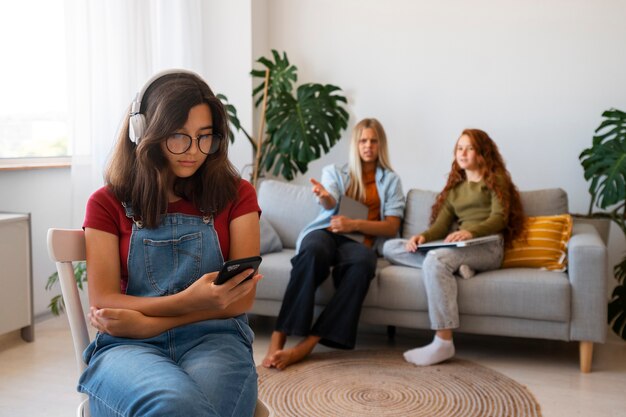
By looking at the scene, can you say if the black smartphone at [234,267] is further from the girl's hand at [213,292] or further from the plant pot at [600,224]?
the plant pot at [600,224]

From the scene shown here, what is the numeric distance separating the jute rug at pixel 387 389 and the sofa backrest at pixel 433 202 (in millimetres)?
759

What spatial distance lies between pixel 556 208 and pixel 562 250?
0.33m

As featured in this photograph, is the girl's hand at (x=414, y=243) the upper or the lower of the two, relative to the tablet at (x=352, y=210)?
lower

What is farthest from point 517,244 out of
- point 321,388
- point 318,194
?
point 321,388

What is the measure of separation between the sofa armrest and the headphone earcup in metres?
2.12

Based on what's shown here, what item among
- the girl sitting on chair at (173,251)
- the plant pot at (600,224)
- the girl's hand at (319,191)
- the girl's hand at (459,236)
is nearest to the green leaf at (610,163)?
the plant pot at (600,224)

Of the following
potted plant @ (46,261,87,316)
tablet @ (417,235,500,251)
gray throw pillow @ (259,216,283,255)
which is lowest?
potted plant @ (46,261,87,316)

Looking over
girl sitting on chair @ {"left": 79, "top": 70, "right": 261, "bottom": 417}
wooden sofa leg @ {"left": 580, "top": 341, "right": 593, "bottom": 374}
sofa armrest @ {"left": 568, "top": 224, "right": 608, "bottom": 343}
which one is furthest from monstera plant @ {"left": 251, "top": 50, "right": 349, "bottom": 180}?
girl sitting on chair @ {"left": 79, "top": 70, "right": 261, "bottom": 417}

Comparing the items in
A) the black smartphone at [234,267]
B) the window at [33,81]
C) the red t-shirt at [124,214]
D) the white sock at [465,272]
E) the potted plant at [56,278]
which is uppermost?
the window at [33,81]

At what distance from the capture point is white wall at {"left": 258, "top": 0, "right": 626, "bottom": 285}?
395 cm

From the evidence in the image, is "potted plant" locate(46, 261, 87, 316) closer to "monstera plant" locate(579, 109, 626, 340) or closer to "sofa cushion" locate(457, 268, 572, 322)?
"sofa cushion" locate(457, 268, 572, 322)

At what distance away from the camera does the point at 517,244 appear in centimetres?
323

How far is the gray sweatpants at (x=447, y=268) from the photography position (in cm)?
299

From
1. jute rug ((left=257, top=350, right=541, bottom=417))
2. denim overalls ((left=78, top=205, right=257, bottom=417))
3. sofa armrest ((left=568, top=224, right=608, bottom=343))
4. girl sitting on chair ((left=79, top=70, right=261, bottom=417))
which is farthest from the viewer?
sofa armrest ((left=568, top=224, right=608, bottom=343))
